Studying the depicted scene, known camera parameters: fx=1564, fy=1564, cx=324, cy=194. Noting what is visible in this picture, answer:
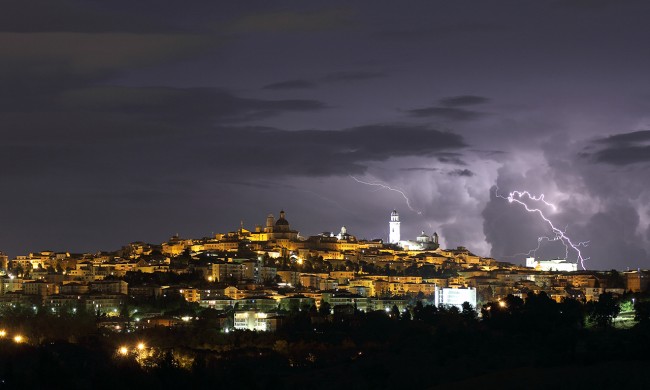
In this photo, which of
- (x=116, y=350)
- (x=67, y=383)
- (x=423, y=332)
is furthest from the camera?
(x=423, y=332)

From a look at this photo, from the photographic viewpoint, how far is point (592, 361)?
141 feet

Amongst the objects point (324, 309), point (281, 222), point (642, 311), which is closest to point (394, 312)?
point (324, 309)

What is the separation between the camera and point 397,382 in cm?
4516

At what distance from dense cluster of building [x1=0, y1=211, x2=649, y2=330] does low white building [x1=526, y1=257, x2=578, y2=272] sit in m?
0.06

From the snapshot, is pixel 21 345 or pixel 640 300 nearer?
pixel 21 345

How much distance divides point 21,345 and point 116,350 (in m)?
3.31

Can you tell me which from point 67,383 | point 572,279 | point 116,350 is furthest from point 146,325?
point 572,279

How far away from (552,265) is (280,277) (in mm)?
22857

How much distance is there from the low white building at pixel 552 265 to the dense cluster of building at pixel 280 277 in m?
0.06

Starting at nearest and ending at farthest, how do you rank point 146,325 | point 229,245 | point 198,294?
1. point 146,325
2. point 198,294
3. point 229,245

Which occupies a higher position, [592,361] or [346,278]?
[346,278]

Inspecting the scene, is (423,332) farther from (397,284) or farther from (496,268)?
(496,268)

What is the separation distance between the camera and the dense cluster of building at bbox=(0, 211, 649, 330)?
67.8m

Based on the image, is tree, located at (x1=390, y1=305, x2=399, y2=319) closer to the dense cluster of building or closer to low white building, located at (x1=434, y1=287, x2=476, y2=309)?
the dense cluster of building
